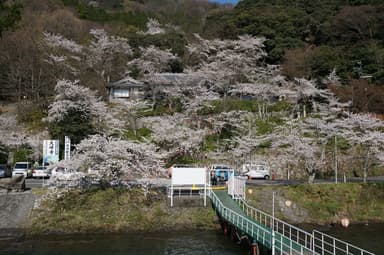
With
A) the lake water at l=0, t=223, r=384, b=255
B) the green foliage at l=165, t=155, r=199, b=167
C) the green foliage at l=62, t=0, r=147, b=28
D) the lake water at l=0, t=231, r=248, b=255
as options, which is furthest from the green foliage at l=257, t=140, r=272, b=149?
the green foliage at l=62, t=0, r=147, b=28

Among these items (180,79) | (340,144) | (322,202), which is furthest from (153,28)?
(322,202)

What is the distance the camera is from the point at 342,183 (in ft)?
86.8

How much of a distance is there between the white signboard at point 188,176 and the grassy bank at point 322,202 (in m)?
3.06

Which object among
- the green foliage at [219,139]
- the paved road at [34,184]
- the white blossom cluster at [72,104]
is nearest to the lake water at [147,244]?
the paved road at [34,184]

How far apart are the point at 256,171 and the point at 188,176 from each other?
29.8 ft

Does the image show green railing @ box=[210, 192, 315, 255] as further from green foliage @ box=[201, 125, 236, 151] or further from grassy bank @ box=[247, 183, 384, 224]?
green foliage @ box=[201, 125, 236, 151]

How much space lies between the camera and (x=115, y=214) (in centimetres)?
2167

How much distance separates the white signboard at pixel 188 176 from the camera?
23.2 metres

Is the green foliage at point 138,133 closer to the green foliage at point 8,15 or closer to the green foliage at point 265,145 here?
the green foliage at point 265,145

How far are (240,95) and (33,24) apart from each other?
1038 inches

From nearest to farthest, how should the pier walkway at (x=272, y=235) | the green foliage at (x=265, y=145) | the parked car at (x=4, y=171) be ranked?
the pier walkway at (x=272, y=235) < the parked car at (x=4, y=171) < the green foliage at (x=265, y=145)

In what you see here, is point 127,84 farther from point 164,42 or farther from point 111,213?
point 111,213

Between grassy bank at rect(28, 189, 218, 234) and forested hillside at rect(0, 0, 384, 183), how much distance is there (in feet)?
4.83

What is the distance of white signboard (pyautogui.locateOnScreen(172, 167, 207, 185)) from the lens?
76.1 ft
